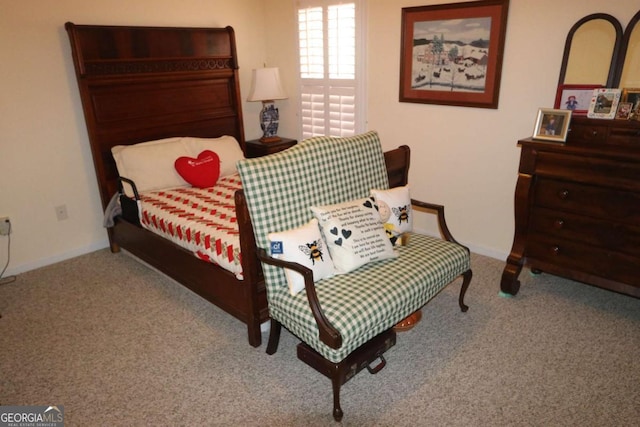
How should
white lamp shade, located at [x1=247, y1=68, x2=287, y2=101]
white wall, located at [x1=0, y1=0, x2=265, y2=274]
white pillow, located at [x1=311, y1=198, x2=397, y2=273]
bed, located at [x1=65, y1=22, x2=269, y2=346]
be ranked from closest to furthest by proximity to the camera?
white pillow, located at [x1=311, y1=198, x2=397, y2=273]
bed, located at [x1=65, y1=22, x2=269, y2=346]
white wall, located at [x1=0, y1=0, x2=265, y2=274]
white lamp shade, located at [x1=247, y1=68, x2=287, y2=101]

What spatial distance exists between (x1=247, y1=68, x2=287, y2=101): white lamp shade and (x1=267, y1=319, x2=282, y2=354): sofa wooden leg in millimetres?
2489

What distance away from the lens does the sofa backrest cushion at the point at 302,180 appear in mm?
2209

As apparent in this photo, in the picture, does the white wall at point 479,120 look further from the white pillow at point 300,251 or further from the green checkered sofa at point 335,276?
the white pillow at point 300,251

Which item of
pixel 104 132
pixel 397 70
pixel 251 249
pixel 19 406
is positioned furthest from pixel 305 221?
pixel 104 132

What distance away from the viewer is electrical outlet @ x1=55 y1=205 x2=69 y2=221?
140 inches

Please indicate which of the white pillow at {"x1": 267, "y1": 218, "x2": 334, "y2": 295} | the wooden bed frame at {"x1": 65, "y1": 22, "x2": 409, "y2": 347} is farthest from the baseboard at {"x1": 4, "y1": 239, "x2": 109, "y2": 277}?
the white pillow at {"x1": 267, "y1": 218, "x2": 334, "y2": 295}

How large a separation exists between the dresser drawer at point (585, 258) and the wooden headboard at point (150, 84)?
9.70ft

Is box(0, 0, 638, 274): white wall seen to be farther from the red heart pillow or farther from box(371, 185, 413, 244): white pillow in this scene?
box(371, 185, 413, 244): white pillow

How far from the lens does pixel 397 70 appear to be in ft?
12.0

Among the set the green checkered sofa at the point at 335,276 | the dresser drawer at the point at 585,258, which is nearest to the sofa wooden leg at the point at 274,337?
the green checkered sofa at the point at 335,276

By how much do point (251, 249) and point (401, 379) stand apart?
1.04 m

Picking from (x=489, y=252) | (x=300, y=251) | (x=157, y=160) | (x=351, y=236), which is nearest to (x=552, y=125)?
(x=489, y=252)

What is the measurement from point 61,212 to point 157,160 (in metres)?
0.90

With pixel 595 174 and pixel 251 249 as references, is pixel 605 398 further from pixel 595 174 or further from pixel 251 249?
pixel 251 249
